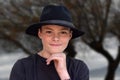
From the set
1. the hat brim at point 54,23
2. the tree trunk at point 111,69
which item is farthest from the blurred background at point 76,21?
the hat brim at point 54,23

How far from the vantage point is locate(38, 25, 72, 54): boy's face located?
8.07ft

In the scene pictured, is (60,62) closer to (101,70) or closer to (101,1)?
(101,1)

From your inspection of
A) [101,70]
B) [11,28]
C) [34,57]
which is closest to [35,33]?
[34,57]

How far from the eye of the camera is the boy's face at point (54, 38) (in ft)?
8.07

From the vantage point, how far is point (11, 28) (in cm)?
1316

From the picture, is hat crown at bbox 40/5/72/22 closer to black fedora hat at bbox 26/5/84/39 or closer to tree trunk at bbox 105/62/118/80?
black fedora hat at bbox 26/5/84/39

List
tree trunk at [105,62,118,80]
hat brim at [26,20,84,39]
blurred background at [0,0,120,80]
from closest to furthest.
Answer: hat brim at [26,20,84,39], blurred background at [0,0,120,80], tree trunk at [105,62,118,80]

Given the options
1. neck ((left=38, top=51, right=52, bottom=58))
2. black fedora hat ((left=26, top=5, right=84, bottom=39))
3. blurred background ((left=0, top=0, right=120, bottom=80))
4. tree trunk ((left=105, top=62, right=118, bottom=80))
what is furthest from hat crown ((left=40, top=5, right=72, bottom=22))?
Answer: tree trunk ((left=105, top=62, right=118, bottom=80))

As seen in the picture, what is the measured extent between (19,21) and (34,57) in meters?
10.5

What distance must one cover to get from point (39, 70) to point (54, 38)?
216mm

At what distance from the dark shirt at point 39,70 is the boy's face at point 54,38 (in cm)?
9

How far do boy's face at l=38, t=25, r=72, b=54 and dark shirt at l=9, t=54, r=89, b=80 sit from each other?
0.31 feet

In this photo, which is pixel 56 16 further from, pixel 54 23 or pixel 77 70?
pixel 77 70

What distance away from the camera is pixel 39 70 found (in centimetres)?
252
